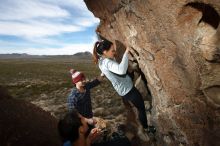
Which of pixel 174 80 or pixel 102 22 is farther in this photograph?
pixel 102 22

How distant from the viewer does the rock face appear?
32.7 feet

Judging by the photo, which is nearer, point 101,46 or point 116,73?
point 116,73

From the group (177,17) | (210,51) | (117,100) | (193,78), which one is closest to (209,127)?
(193,78)

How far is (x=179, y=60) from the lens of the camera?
10844 millimetres

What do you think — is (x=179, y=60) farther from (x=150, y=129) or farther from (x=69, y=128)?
(x=69, y=128)

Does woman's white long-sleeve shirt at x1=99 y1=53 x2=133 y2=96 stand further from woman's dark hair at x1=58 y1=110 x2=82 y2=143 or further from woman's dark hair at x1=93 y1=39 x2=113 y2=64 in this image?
woman's dark hair at x1=58 y1=110 x2=82 y2=143

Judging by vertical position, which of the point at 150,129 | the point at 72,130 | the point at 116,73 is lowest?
the point at 150,129

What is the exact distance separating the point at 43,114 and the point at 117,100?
2169cm

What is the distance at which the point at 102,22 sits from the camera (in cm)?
A: 1542

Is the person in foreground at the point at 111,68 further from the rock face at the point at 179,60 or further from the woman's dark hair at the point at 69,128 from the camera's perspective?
the woman's dark hair at the point at 69,128

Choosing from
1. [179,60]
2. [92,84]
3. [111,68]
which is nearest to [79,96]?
[92,84]

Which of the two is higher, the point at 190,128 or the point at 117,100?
the point at 190,128

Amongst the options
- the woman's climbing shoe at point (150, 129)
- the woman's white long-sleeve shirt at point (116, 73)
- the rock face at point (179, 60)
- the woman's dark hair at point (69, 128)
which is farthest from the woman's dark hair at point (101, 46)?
the woman's dark hair at point (69, 128)

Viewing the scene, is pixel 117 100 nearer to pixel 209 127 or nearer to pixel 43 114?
pixel 43 114
